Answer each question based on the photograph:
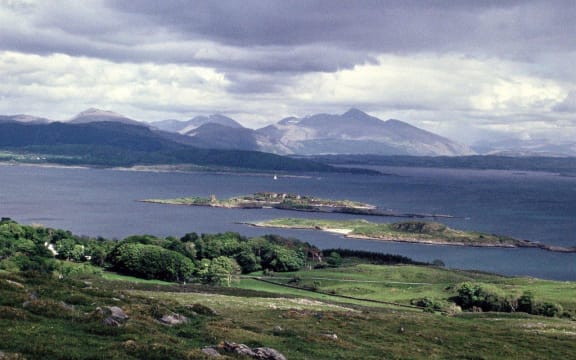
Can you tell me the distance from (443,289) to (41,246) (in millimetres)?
75667

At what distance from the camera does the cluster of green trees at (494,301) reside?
84125mm

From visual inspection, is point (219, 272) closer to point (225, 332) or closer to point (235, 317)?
point (235, 317)

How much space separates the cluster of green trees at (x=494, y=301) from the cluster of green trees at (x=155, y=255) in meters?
40.6

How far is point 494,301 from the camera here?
87.1 m

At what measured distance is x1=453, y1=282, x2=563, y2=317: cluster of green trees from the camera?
276 ft

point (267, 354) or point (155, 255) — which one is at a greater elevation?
point (267, 354)

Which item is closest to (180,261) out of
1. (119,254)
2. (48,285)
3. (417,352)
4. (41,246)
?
(119,254)

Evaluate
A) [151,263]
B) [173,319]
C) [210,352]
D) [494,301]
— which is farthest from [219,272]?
[210,352]

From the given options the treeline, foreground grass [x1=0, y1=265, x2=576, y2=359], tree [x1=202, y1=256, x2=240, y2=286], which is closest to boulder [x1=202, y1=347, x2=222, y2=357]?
foreground grass [x1=0, y1=265, x2=576, y2=359]

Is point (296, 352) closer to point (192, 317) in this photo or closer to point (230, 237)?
point (192, 317)

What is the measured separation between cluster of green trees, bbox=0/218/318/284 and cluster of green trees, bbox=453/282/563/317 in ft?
133

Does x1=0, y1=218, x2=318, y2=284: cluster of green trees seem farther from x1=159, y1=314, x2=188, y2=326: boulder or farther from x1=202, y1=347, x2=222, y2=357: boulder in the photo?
x1=202, y1=347, x2=222, y2=357: boulder

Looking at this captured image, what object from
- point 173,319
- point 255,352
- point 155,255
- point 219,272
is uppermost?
point 255,352

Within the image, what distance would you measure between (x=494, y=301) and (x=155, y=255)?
188 feet
